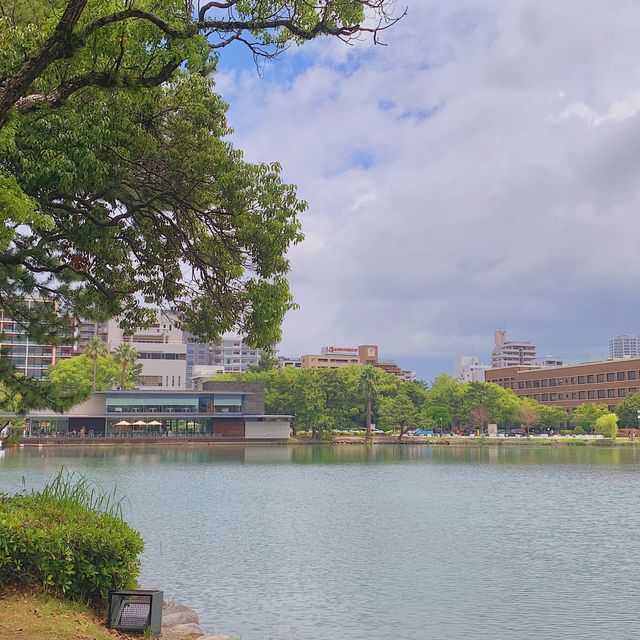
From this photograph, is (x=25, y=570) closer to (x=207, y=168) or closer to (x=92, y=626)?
(x=92, y=626)

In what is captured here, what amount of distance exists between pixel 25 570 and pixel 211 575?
301 inches

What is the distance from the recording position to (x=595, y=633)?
1191 cm

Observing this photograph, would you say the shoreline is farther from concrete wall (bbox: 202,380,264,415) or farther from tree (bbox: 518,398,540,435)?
tree (bbox: 518,398,540,435)

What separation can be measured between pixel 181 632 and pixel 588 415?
4293 inches

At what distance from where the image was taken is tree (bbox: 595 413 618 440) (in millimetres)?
99062

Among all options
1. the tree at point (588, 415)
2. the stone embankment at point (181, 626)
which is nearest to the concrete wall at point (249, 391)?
the tree at point (588, 415)

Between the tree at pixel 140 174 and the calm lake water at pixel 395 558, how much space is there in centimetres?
535

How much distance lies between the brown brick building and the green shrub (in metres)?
120

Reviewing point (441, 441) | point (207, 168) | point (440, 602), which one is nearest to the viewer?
point (207, 168)

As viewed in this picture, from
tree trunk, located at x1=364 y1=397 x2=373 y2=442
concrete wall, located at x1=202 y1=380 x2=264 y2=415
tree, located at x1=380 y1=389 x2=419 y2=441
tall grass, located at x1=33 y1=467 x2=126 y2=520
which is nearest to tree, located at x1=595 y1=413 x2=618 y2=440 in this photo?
tree, located at x1=380 y1=389 x2=419 y2=441

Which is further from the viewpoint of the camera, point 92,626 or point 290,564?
point 290,564

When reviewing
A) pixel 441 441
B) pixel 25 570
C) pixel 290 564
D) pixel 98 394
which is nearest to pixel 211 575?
pixel 290 564

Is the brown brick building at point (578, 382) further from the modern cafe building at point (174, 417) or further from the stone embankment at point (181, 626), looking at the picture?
the stone embankment at point (181, 626)

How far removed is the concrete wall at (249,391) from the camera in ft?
298
